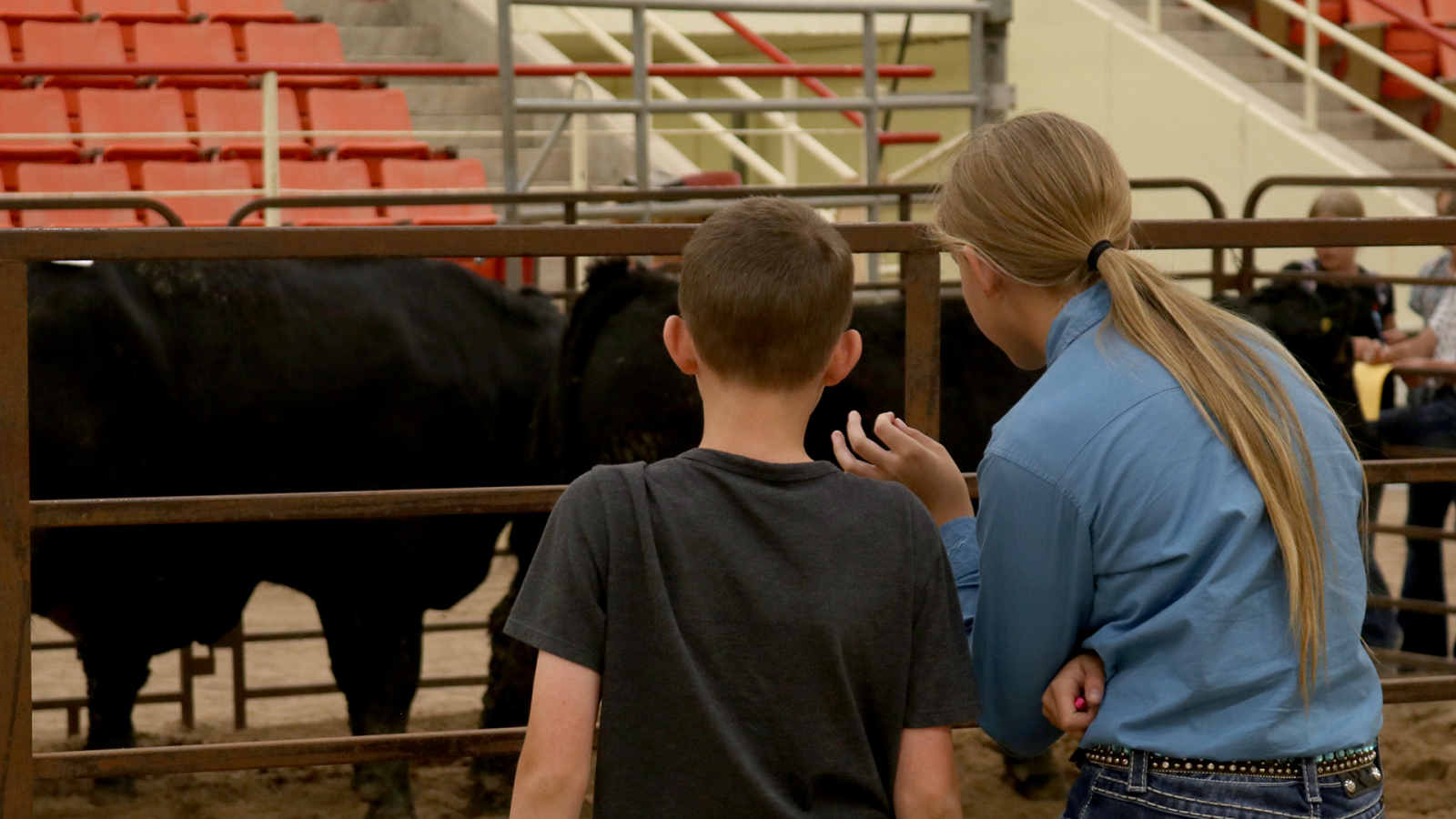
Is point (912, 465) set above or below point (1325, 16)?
below

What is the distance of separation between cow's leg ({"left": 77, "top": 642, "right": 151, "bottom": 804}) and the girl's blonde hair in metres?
2.98

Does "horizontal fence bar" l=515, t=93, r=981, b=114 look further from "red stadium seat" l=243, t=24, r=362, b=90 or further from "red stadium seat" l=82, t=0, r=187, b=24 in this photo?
"red stadium seat" l=82, t=0, r=187, b=24

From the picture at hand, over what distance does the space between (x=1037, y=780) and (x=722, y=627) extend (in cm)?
276

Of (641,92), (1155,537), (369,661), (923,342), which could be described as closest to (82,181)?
(641,92)

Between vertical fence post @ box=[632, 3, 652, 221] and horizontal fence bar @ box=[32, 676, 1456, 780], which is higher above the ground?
vertical fence post @ box=[632, 3, 652, 221]

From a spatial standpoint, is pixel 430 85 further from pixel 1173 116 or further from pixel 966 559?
pixel 966 559

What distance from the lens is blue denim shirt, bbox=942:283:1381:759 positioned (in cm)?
127

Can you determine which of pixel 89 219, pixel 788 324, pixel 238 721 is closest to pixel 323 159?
pixel 89 219

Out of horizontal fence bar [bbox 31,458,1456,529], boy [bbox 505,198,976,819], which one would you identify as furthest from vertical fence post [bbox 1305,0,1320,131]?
boy [bbox 505,198,976,819]

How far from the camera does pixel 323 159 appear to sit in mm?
8727

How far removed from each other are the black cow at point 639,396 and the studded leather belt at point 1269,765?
7.69 ft

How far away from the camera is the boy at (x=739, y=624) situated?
1240 mm

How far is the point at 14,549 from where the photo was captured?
206cm

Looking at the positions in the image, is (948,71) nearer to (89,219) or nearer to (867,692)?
(89,219)
